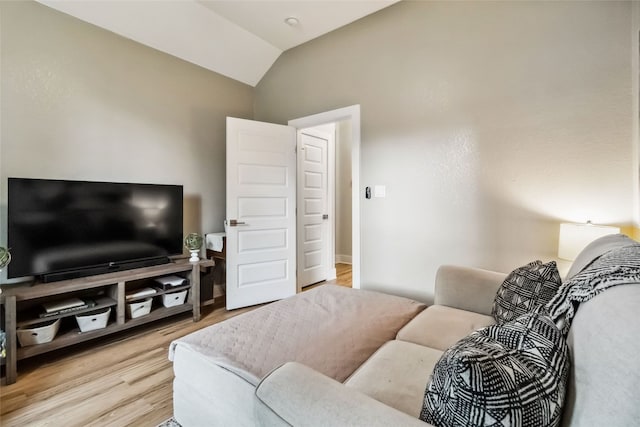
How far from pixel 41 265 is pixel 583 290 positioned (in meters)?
2.98

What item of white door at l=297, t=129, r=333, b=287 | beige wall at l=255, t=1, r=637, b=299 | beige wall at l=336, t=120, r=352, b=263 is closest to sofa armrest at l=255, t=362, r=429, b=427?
beige wall at l=255, t=1, r=637, b=299

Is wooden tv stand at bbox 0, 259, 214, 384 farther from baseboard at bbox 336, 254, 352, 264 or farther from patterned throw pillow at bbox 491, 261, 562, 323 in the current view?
baseboard at bbox 336, 254, 352, 264

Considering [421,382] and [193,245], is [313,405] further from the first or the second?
[193,245]

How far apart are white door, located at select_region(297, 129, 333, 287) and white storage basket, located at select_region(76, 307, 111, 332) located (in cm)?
196

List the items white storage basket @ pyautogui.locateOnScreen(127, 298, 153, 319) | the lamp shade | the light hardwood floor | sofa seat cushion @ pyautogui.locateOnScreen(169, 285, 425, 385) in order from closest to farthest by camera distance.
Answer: sofa seat cushion @ pyautogui.locateOnScreen(169, 285, 425, 385), the light hardwood floor, the lamp shade, white storage basket @ pyautogui.locateOnScreen(127, 298, 153, 319)

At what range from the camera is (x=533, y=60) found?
2047 millimetres

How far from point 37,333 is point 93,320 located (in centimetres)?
30

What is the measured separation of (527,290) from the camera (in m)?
1.34

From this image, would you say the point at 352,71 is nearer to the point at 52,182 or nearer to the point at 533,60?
the point at 533,60

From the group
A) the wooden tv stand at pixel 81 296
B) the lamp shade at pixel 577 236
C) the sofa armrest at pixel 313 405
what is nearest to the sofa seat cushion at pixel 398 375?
the sofa armrest at pixel 313 405

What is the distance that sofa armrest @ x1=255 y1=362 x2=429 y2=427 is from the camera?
674mm

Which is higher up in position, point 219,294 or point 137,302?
point 137,302

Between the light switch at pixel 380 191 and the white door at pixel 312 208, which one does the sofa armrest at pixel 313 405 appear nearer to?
the light switch at pixel 380 191

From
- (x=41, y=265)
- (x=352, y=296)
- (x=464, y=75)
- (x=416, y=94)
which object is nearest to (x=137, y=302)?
(x=41, y=265)
